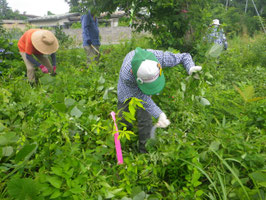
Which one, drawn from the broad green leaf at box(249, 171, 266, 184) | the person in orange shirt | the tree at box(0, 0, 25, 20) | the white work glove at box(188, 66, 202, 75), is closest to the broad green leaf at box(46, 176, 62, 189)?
the broad green leaf at box(249, 171, 266, 184)

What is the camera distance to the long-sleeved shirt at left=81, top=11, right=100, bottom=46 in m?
4.24

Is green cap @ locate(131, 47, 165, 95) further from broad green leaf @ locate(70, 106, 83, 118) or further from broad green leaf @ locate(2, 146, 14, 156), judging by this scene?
broad green leaf @ locate(2, 146, 14, 156)

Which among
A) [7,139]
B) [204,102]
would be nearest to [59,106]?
[7,139]

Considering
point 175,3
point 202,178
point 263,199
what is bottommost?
point 202,178

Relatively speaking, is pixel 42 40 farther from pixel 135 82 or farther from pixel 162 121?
pixel 162 121

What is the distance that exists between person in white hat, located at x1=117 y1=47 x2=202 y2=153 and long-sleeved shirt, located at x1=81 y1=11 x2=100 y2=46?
3001mm

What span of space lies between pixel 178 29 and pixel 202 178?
103 inches

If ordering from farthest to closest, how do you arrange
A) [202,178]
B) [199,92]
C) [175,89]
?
[175,89] < [199,92] < [202,178]

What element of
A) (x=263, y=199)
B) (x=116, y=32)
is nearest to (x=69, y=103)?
(x=263, y=199)

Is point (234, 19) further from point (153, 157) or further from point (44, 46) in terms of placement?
point (153, 157)

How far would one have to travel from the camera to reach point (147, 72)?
4.39ft

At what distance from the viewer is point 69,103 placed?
4.83ft

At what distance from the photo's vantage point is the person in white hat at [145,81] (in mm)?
1382

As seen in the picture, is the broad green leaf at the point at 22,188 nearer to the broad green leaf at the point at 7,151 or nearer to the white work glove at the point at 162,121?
the broad green leaf at the point at 7,151
